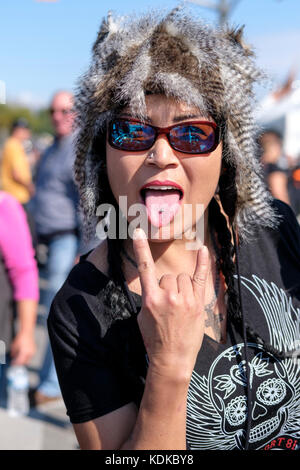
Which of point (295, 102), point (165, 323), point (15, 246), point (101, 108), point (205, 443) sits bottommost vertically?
point (205, 443)

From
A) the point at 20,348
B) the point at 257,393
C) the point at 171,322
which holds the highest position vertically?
the point at 171,322

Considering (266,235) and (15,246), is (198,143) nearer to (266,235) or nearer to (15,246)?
(266,235)

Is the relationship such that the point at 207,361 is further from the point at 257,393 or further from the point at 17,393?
A: the point at 17,393

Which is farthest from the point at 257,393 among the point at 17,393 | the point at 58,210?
the point at 58,210

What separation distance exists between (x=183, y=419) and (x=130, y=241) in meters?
0.62

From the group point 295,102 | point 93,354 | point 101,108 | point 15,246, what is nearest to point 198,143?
point 101,108

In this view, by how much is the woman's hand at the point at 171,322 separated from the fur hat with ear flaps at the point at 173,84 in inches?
19.9

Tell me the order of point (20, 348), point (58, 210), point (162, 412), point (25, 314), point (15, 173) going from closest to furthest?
1. point (162, 412)
2. point (25, 314)
3. point (20, 348)
4. point (58, 210)
5. point (15, 173)

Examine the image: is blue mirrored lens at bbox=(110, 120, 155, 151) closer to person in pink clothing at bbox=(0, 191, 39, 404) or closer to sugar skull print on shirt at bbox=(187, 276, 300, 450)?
sugar skull print on shirt at bbox=(187, 276, 300, 450)

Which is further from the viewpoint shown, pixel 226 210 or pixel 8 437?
pixel 8 437

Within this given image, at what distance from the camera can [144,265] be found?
1.24m

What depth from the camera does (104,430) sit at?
4.28ft

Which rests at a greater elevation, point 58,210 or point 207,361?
point 58,210

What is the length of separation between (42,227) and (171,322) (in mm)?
3585
